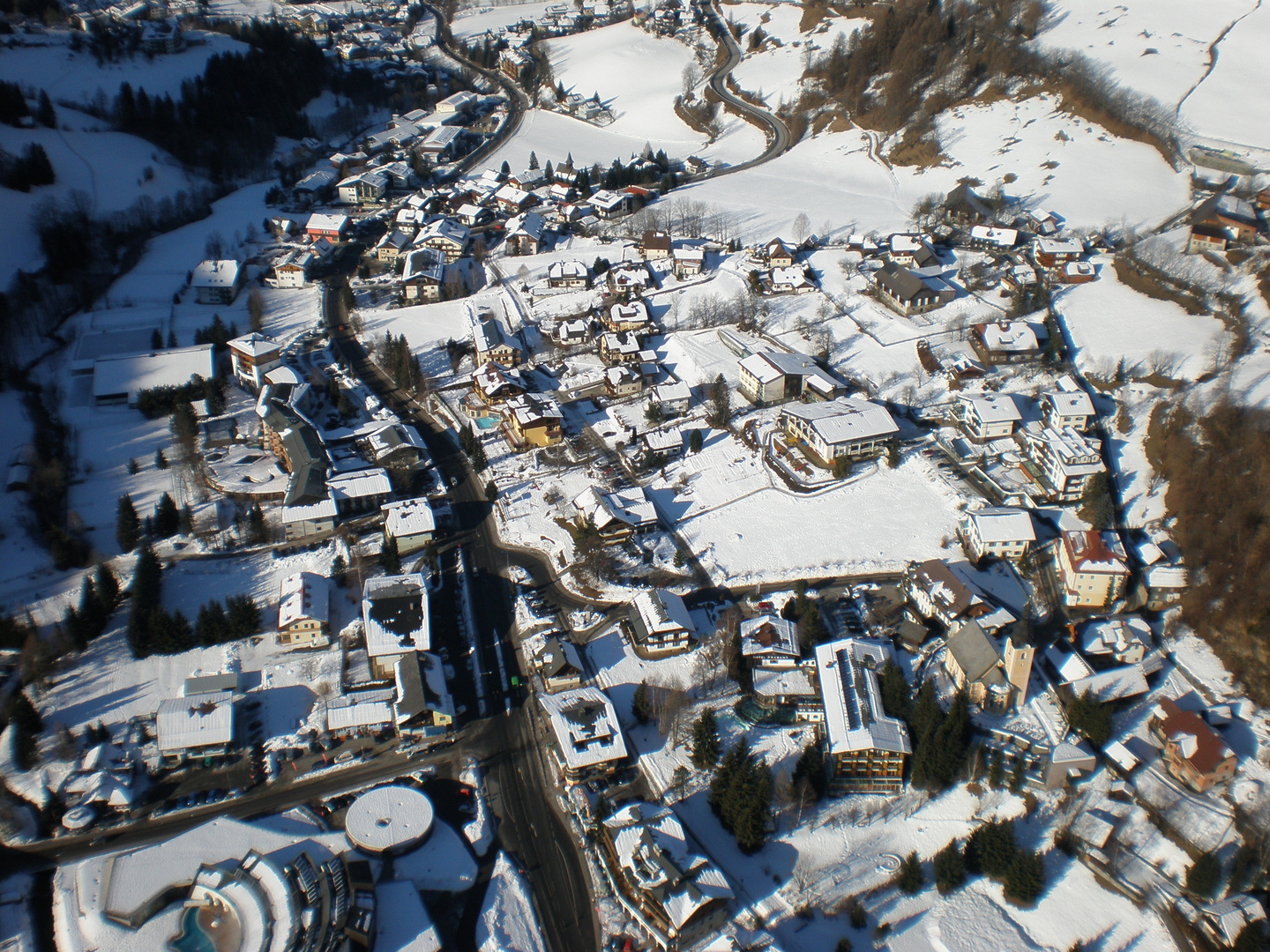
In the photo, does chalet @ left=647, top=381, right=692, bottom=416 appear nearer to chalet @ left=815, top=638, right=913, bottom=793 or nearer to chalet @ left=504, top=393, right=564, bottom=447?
chalet @ left=504, top=393, right=564, bottom=447

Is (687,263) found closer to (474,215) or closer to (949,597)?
(474,215)

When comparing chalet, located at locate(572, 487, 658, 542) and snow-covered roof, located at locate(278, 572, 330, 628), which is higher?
chalet, located at locate(572, 487, 658, 542)

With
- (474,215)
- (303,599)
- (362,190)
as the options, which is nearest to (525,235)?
(474,215)

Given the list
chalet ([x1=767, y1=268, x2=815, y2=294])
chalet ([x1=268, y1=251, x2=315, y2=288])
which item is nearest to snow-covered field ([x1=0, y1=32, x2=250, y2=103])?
chalet ([x1=268, y1=251, x2=315, y2=288])

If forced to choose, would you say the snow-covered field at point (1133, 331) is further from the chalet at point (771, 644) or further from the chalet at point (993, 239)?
the chalet at point (771, 644)

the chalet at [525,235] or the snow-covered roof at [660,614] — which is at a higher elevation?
the snow-covered roof at [660,614]

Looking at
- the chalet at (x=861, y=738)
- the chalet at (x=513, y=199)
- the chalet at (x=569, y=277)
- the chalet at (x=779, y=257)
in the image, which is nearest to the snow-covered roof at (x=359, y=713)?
the chalet at (x=861, y=738)

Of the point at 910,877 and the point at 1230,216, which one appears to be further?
the point at 1230,216
